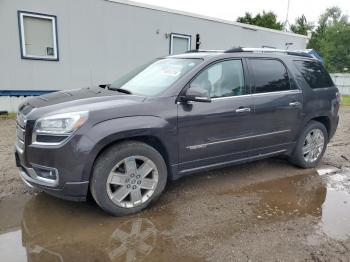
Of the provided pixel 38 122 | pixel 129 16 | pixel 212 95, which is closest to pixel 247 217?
pixel 212 95

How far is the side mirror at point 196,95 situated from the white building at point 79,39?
7.02 meters

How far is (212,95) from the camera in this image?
3965 mm

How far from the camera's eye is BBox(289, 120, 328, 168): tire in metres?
5.02

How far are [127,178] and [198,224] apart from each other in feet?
2.99

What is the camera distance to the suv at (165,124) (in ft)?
10.2

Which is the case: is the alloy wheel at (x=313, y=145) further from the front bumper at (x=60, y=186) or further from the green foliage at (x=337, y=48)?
the green foliage at (x=337, y=48)

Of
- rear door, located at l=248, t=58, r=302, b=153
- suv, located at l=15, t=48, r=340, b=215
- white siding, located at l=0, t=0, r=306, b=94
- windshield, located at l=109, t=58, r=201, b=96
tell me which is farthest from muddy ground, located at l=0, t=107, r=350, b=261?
white siding, located at l=0, t=0, r=306, b=94

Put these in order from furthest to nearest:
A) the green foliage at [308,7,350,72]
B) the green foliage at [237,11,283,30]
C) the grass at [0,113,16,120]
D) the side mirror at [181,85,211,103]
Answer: the green foliage at [308,7,350,72] < the green foliage at [237,11,283,30] < the grass at [0,113,16,120] < the side mirror at [181,85,211,103]

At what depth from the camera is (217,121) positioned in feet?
12.8

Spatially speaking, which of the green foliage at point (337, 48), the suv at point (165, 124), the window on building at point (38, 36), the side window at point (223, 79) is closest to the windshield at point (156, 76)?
the suv at point (165, 124)

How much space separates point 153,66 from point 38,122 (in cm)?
194

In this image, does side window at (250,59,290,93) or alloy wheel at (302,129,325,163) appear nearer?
side window at (250,59,290,93)

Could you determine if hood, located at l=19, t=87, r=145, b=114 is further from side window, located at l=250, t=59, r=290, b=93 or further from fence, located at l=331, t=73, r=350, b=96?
fence, located at l=331, t=73, r=350, b=96

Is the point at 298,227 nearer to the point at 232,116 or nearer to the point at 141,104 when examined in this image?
the point at 232,116
